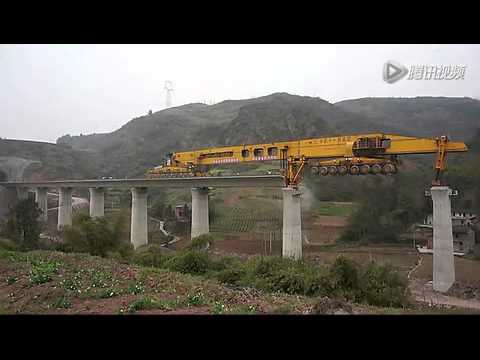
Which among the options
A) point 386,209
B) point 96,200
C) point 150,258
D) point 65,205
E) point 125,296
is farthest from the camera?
point 65,205

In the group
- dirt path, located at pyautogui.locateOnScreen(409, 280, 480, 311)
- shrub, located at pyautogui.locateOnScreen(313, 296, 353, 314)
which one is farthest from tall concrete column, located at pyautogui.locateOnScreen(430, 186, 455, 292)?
shrub, located at pyautogui.locateOnScreen(313, 296, 353, 314)

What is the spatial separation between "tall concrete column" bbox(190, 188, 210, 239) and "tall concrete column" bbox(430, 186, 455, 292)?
39.0ft

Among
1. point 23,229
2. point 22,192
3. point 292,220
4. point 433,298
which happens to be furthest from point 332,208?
point 22,192

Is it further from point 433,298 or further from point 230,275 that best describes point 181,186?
point 433,298

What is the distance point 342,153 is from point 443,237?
4935 mm

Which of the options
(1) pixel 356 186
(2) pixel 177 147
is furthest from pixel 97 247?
(2) pixel 177 147

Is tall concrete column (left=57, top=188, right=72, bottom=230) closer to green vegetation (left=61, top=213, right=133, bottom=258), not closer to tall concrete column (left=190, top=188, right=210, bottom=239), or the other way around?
tall concrete column (left=190, top=188, right=210, bottom=239)

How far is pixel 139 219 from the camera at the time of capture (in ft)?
76.4

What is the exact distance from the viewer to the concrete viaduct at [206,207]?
13.3 metres

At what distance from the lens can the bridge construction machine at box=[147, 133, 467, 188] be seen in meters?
Result: 12.4
